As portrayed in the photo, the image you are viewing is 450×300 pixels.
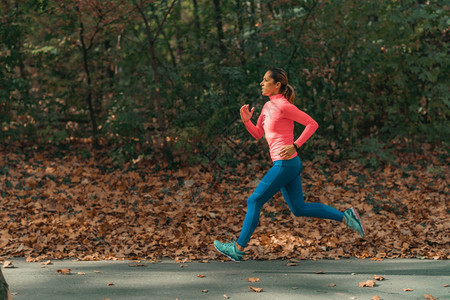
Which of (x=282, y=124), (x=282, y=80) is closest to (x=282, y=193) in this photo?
(x=282, y=124)

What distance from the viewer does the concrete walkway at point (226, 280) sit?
4.87m

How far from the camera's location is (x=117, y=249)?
281 inches

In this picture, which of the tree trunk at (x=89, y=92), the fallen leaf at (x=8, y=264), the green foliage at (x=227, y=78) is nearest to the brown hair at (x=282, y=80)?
the fallen leaf at (x=8, y=264)

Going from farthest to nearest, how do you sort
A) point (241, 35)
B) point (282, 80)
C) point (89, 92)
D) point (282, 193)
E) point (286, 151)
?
point (89, 92) < point (241, 35) < point (282, 193) < point (282, 80) < point (286, 151)

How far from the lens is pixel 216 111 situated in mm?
10984

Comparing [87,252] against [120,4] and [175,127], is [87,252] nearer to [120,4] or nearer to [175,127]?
[175,127]

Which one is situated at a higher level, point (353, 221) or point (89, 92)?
→ point (89, 92)

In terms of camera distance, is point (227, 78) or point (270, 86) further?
point (227, 78)

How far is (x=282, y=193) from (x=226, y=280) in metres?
1.04

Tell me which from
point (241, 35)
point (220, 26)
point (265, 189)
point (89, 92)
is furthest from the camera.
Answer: point (220, 26)

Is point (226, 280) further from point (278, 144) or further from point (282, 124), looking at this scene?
point (282, 124)

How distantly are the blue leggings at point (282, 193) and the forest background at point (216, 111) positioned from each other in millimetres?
2562

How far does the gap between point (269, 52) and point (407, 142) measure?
4336 millimetres

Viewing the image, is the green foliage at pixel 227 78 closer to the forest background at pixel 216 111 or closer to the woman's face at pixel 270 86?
the forest background at pixel 216 111
